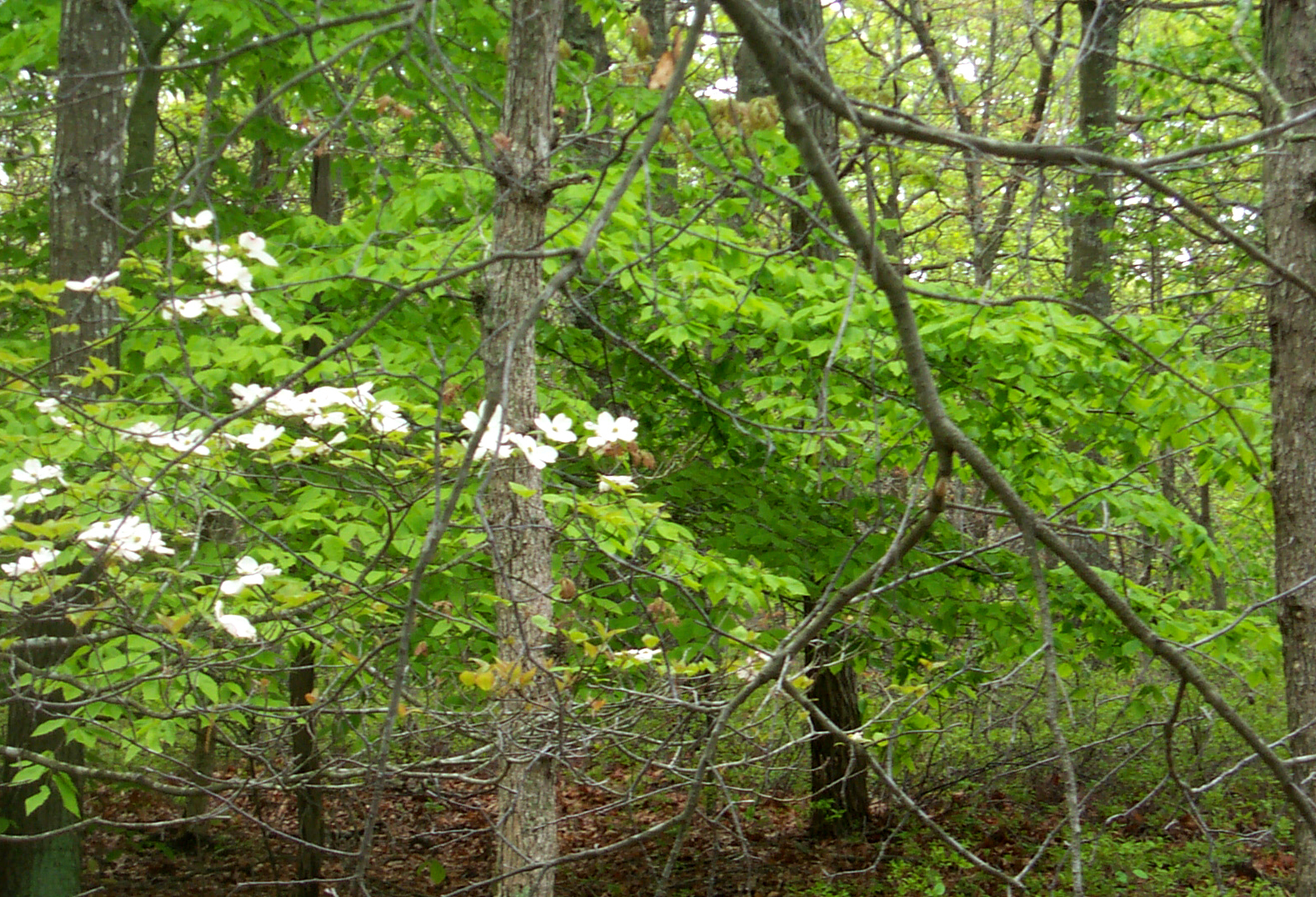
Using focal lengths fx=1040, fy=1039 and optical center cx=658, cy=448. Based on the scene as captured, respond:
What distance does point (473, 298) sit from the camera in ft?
13.0

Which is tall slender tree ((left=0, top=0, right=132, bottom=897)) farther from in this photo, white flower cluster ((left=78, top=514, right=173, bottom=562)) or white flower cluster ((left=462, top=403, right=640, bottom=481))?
white flower cluster ((left=462, top=403, right=640, bottom=481))

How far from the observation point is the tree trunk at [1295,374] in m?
4.48

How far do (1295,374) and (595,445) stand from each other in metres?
3.28

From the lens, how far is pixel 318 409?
3225 millimetres

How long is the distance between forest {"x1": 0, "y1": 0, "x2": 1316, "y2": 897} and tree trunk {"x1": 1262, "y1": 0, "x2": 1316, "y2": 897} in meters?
0.02

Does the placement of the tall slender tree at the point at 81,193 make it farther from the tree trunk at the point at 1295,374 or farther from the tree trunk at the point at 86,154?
the tree trunk at the point at 1295,374

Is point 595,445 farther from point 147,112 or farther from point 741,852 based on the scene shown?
point 147,112

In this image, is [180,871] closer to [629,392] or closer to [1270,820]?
[629,392]

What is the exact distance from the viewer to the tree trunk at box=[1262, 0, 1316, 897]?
448 cm

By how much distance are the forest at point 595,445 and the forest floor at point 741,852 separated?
0.30ft

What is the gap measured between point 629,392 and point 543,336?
82cm

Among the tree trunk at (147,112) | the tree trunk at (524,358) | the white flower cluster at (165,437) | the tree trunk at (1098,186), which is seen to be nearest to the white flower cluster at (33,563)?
the white flower cluster at (165,437)

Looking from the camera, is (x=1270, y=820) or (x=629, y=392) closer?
(x=629, y=392)

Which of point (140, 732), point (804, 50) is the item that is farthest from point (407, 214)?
point (804, 50)
